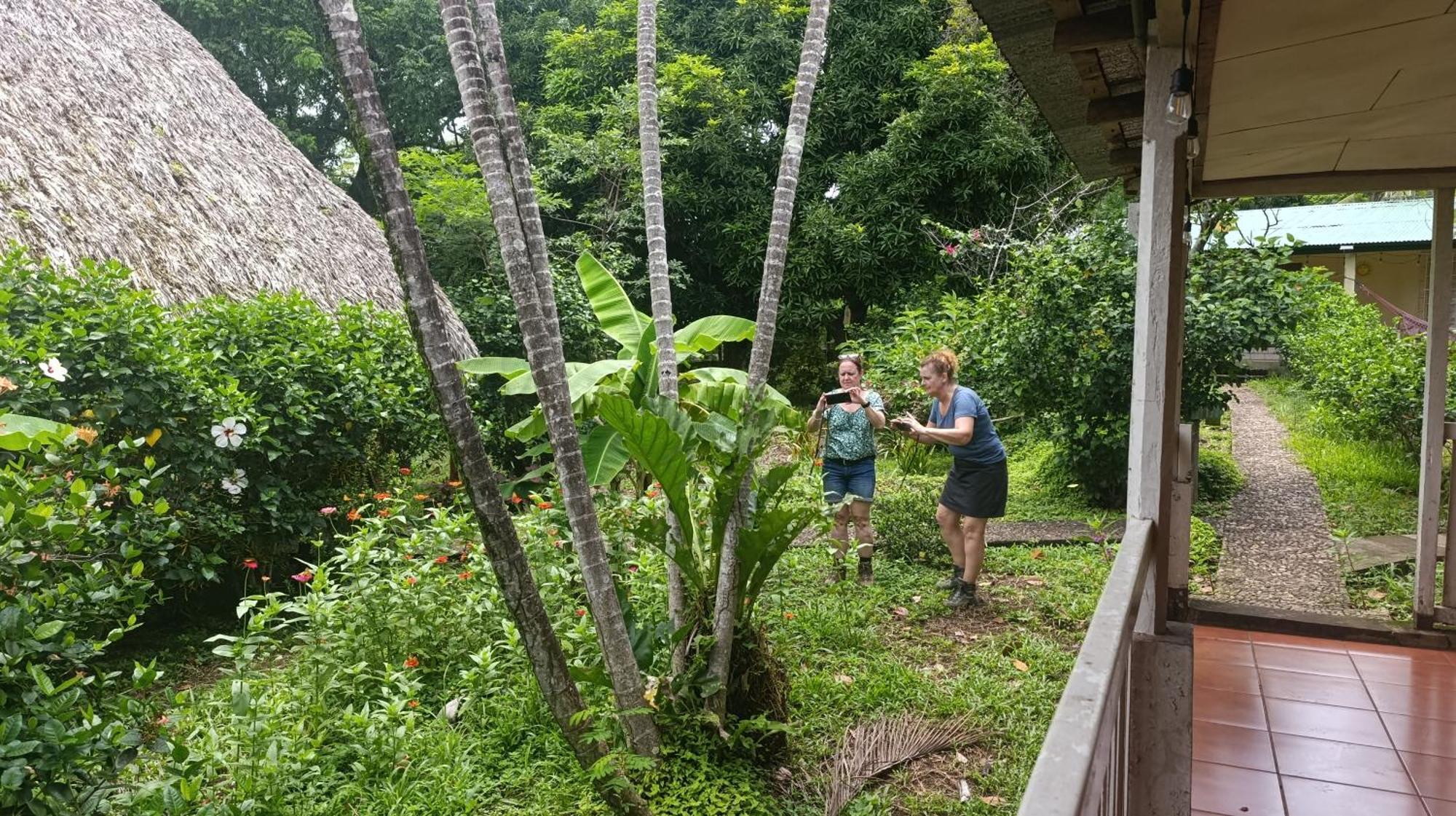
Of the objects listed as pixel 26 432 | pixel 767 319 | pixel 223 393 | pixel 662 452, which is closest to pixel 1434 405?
pixel 767 319

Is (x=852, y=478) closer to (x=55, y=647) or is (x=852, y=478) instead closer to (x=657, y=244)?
(x=657, y=244)

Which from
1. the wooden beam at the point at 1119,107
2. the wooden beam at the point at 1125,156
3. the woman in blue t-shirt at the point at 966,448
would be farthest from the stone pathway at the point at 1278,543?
the wooden beam at the point at 1119,107

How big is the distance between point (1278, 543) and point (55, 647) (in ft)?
23.2

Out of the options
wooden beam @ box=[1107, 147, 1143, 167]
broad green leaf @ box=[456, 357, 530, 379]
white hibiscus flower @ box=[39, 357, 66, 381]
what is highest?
wooden beam @ box=[1107, 147, 1143, 167]

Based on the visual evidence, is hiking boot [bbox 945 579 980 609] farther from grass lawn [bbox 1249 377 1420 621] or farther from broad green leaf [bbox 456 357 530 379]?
broad green leaf [bbox 456 357 530 379]

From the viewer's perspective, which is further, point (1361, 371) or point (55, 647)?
point (1361, 371)

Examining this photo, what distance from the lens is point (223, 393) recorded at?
16.7 ft

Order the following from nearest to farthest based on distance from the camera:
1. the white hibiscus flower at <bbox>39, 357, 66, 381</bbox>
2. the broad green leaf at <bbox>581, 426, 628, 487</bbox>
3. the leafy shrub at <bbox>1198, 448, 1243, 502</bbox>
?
the white hibiscus flower at <bbox>39, 357, 66, 381</bbox>
the broad green leaf at <bbox>581, 426, 628, 487</bbox>
the leafy shrub at <bbox>1198, 448, 1243, 502</bbox>

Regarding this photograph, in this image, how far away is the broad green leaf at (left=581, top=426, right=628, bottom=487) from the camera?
4164 millimetres

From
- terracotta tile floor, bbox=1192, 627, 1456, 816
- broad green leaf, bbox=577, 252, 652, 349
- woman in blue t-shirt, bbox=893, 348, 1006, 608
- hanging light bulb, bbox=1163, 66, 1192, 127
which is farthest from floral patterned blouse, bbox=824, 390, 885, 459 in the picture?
hanging light bulb, bbox=1163, 66, 1192, 127

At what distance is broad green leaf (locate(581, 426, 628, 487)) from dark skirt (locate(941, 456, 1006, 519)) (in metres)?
1.96

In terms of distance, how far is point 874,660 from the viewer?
4418 mm

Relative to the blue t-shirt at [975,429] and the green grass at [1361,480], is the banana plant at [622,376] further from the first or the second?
the green grass at [1361,480]

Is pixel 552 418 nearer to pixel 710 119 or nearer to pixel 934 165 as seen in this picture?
pixel 934 165
